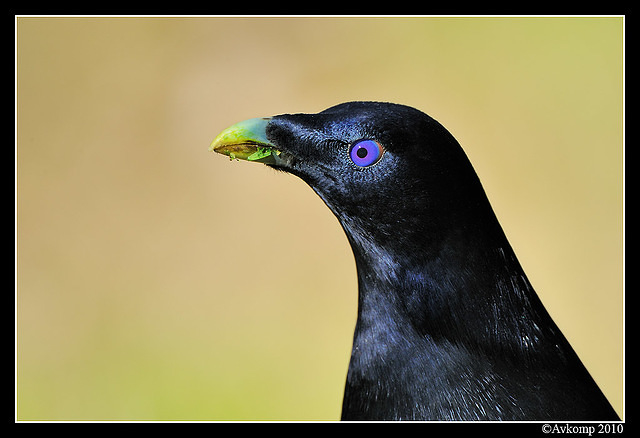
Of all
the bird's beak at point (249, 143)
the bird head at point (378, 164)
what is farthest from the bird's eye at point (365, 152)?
the bird's beak at point (249, 143)

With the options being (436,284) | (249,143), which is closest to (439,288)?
(436,284)

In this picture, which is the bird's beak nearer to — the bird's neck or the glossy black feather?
the glossy black feather

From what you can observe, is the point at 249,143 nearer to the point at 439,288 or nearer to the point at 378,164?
the point at 378,164

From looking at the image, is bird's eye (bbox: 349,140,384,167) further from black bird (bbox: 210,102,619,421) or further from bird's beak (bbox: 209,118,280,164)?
bird's beak (bbox: 209,118,280,164)

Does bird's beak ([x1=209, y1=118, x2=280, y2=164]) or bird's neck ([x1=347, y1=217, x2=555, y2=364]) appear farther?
bird's beak ([x1=209, y1=118, x2=280, y2=164])

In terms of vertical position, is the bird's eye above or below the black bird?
above

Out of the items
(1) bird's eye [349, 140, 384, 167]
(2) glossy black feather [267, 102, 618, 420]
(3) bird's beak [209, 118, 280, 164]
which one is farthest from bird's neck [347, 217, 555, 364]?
(3) bird's beak [209, 118, 280, 164]
